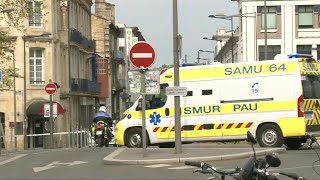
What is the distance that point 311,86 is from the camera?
70.0 feet

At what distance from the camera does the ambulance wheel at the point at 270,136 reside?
20906 mm

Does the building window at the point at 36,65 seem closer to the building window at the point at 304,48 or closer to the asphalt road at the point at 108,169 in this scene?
the building window at the point at 304,48

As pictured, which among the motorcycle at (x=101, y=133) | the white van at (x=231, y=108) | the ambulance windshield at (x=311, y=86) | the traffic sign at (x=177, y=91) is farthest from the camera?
the motorcycle at (x=101, y=133)

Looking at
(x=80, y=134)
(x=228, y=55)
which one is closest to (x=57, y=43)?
(x=80, y=134)

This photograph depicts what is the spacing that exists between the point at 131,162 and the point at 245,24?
52.7m

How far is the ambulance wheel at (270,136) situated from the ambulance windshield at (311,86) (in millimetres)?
1397

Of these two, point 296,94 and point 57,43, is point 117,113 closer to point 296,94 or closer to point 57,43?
point 57,43

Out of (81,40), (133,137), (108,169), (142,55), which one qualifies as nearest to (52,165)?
(108,169)

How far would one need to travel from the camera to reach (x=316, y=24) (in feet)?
221

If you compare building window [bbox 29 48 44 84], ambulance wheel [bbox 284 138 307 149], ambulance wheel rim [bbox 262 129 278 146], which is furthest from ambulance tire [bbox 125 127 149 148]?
building window [bbox 29 48 44 84]

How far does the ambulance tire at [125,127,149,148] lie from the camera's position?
2288 centimetres

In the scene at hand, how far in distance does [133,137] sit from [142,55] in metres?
6.25

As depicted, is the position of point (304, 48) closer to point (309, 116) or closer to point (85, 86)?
point (85, 86)

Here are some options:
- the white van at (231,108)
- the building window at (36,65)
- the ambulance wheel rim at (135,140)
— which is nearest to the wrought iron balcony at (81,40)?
the building window at (36,65)
